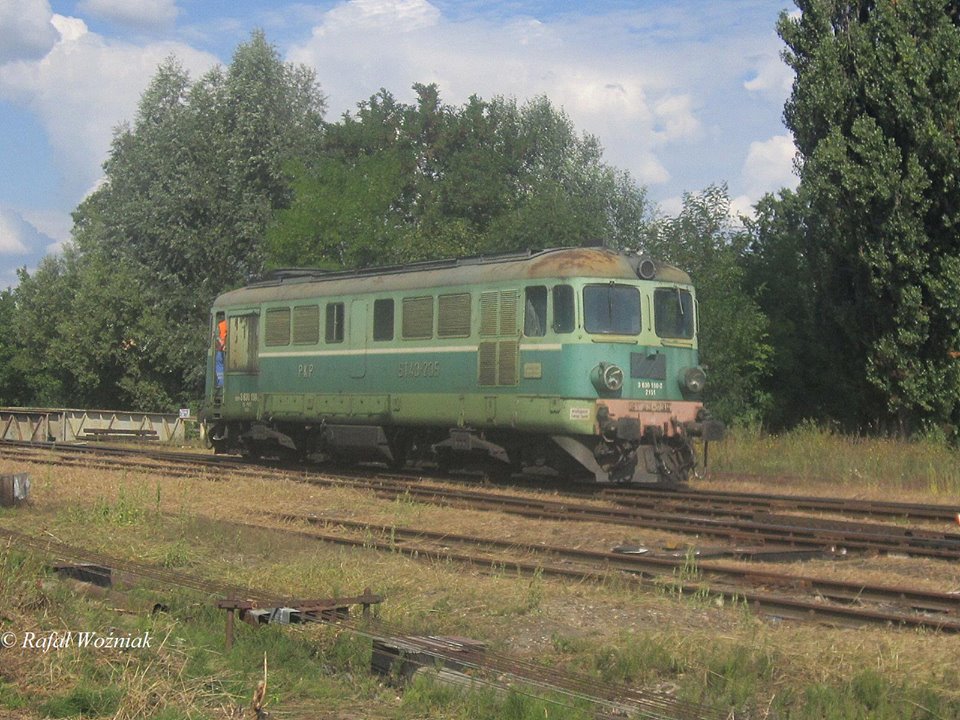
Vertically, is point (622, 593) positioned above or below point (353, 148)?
below

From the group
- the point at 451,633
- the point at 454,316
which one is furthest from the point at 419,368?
the point at 451,633

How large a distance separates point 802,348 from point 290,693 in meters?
28.6

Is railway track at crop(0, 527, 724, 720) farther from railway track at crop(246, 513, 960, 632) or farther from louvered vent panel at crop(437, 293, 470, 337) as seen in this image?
louvered vent panel at crop(437, 293, 470, 337)

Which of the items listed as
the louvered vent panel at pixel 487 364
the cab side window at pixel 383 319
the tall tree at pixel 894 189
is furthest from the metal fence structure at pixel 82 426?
the tall tree at pixel 894 189

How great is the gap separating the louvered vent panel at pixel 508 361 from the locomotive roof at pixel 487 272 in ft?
3.15

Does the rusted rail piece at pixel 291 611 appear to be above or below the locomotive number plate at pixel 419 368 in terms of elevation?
below

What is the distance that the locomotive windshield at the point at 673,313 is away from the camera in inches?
728

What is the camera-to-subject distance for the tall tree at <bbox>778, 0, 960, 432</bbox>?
81.4 ft

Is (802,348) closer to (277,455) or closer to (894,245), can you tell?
(894,245)

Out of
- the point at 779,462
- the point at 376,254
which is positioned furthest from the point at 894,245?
the point at 376,254

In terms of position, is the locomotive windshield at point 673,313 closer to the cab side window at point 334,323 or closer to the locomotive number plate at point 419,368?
the locomotive number plate at point 419,368

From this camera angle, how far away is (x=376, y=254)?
36406mm

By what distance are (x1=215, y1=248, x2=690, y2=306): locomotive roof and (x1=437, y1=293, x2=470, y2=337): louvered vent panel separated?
221 mm

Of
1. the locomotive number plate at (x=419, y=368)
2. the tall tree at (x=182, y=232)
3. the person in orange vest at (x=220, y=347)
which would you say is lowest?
the locomotive number plate at (x=419, y=368)
